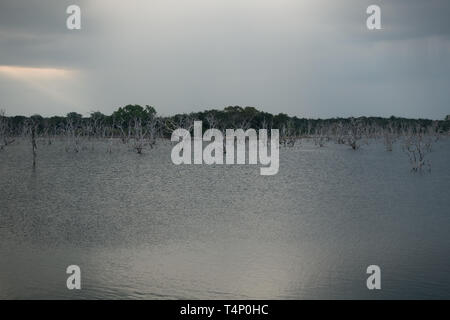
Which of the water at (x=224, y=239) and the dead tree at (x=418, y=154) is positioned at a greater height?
the dead tree at (x=418, y=154)

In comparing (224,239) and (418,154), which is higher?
(418,154)

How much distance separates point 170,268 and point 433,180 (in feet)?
65.0

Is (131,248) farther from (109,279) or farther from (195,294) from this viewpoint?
(195,294)

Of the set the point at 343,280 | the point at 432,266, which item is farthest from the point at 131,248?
the point at 432,266

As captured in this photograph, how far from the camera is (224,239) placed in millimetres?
13492

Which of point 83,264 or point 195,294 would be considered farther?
point 83,264

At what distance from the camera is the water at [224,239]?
9.74 m

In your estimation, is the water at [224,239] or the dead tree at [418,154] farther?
the dead tree at [418,154]

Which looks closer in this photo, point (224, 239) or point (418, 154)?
point (224, 239)

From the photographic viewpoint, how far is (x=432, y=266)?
1084cm

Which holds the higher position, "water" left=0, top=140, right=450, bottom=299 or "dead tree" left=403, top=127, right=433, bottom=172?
"dead tree" left=403, top=127, right=433, bottom=172

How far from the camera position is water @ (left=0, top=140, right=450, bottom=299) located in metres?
9.74

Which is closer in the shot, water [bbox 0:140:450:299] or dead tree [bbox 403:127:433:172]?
water [bbox 0:140:450:299]

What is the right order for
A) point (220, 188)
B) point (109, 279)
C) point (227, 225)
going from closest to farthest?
point (109, 279) < point (227, 225) < point (220, 188)
